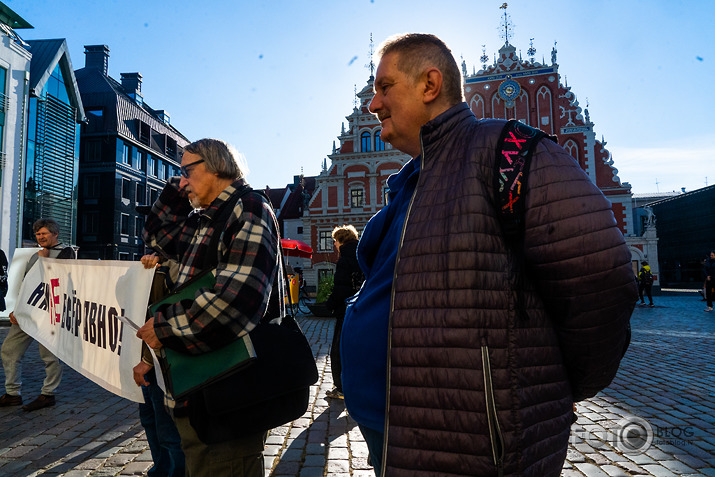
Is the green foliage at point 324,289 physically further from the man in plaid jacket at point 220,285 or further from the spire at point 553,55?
→ the spire at point 553,55

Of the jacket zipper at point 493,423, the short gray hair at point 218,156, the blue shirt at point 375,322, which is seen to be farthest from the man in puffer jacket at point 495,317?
the short gray hair at point 218,156

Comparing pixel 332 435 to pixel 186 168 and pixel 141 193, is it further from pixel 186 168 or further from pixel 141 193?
pixel 141 193

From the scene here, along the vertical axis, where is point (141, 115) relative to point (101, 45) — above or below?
below

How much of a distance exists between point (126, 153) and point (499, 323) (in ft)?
118

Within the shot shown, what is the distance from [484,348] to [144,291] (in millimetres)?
2392

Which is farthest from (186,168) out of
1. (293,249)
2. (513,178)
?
(293,249)

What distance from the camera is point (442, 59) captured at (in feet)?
4.78

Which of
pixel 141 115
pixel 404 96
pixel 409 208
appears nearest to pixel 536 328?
pixel 409 208


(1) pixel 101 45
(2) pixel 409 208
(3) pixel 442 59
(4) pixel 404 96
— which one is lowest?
(2) pixel 409 208

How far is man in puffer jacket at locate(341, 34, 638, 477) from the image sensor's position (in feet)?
3.54

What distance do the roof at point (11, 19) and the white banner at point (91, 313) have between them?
18.1 meters

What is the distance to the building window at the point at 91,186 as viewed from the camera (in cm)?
3122

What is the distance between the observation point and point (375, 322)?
54.2 inches

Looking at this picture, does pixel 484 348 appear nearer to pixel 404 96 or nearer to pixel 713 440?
pixel 404 96
